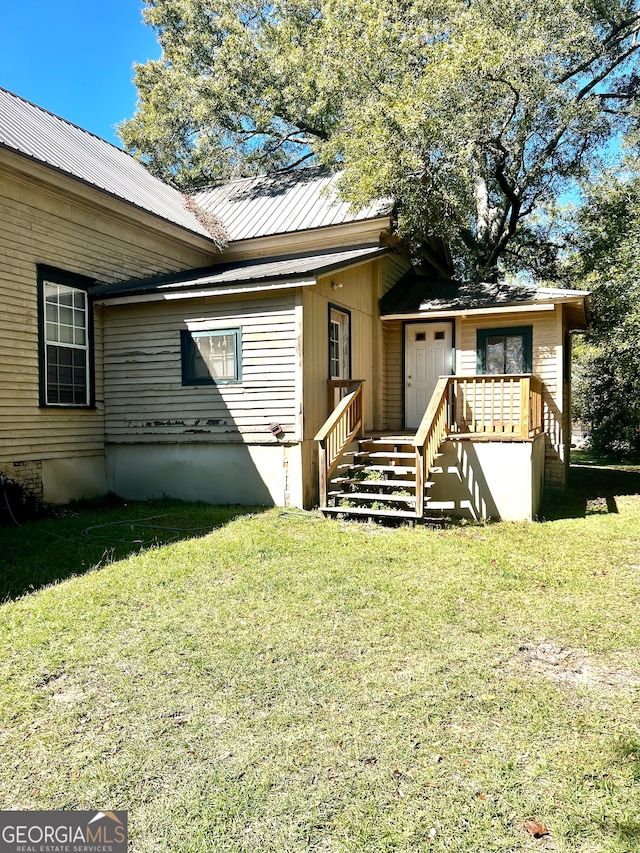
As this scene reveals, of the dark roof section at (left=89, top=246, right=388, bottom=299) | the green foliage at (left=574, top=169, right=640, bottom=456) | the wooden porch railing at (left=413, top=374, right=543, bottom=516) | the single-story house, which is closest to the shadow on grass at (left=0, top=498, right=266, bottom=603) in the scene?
the single-story house

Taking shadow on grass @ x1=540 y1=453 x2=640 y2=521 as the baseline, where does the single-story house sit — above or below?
above

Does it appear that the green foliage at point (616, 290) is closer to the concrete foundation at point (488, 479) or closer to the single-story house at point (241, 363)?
the single-story house at point (241, 363)

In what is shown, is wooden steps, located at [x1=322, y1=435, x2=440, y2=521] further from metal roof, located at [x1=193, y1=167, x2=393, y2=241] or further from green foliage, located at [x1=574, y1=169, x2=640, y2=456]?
green foliage, located at [x1=574, y1=169, x2=640, y2=456]

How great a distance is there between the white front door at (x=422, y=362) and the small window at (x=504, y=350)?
2.36ft

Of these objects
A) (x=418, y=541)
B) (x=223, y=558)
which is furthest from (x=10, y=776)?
(x=418, y=541)

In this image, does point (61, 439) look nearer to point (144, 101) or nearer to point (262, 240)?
point (262, 240)

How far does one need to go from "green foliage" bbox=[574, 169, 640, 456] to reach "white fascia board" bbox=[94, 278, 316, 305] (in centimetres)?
829

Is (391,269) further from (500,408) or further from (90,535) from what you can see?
(90,535)

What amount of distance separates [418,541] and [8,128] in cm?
936

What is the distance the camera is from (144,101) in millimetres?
20578

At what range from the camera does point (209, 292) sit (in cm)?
876

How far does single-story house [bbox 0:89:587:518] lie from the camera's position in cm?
824

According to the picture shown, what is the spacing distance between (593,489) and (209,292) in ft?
29.4

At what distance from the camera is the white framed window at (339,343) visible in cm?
992
